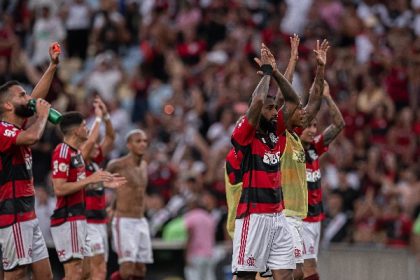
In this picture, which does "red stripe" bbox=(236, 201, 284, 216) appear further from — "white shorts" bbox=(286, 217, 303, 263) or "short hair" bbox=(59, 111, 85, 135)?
"short hair" bbox=(59, 111, 85, 135)

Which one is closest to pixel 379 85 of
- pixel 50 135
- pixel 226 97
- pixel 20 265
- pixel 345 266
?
pixel 226 97

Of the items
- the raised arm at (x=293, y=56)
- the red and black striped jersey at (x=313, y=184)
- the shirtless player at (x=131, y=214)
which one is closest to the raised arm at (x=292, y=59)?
the raised arm at (x=293, y=56)

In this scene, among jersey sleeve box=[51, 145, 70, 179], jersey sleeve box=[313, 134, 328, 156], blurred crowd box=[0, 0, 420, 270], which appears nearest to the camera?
jersey sleeve box=[51, 145, 70, 179]

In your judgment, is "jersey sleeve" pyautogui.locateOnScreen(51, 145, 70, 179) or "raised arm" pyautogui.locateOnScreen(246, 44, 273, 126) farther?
"jersey sleeve" pyautogui.locateOnScreen(51, 145, 70, 179)

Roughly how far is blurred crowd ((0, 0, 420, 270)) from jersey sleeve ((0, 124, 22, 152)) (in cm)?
934

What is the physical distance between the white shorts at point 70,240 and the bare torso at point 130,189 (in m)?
2.47

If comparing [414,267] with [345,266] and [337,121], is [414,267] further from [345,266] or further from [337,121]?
[337,121]

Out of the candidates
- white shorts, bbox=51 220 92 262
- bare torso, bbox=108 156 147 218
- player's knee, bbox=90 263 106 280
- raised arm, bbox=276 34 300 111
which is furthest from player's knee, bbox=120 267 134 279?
raised arm, bbox=276 34 300 111

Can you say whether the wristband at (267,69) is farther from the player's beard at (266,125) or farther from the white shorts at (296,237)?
the white shorts at (296,237)

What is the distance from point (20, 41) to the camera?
3136cm

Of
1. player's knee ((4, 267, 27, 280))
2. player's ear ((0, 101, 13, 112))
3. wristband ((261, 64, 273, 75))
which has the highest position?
wristband ((261, 64, 273, 75))

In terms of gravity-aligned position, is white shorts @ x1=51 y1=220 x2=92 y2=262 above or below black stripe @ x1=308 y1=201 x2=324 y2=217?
below

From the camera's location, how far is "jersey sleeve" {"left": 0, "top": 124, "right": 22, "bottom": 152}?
14539 mm

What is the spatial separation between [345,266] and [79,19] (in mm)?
12394
